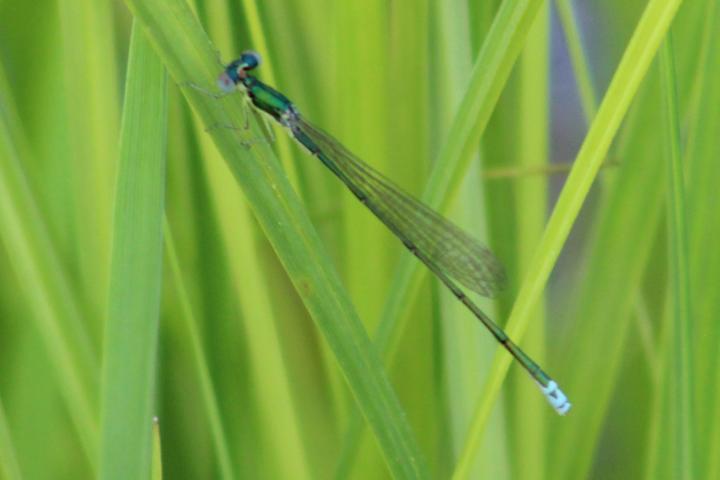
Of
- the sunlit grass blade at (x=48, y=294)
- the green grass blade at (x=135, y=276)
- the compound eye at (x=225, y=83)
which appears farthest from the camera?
the sunlit grass blade at (x=48, y=294)

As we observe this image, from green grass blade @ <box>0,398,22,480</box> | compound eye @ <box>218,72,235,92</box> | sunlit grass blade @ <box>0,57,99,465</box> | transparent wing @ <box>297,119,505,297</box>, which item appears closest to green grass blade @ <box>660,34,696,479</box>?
transparent wing @ <box>297,119,505,297</box>

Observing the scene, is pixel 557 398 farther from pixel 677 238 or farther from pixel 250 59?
pixel 250 59

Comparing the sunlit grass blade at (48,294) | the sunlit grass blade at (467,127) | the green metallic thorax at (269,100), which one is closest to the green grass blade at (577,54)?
the sunlit grass blade at (467,127)

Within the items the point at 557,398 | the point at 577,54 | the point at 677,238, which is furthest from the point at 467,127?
the point at 577,54

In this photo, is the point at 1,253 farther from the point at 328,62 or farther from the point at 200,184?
the point at 328,62

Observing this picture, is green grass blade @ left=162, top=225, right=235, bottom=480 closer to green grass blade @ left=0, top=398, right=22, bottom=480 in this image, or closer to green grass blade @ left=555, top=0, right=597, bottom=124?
green grass blade @ left=0, top=398, right=22, bottom=480

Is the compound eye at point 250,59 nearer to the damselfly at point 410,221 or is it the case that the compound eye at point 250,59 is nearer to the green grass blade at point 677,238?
the damselfly at point 410,221
